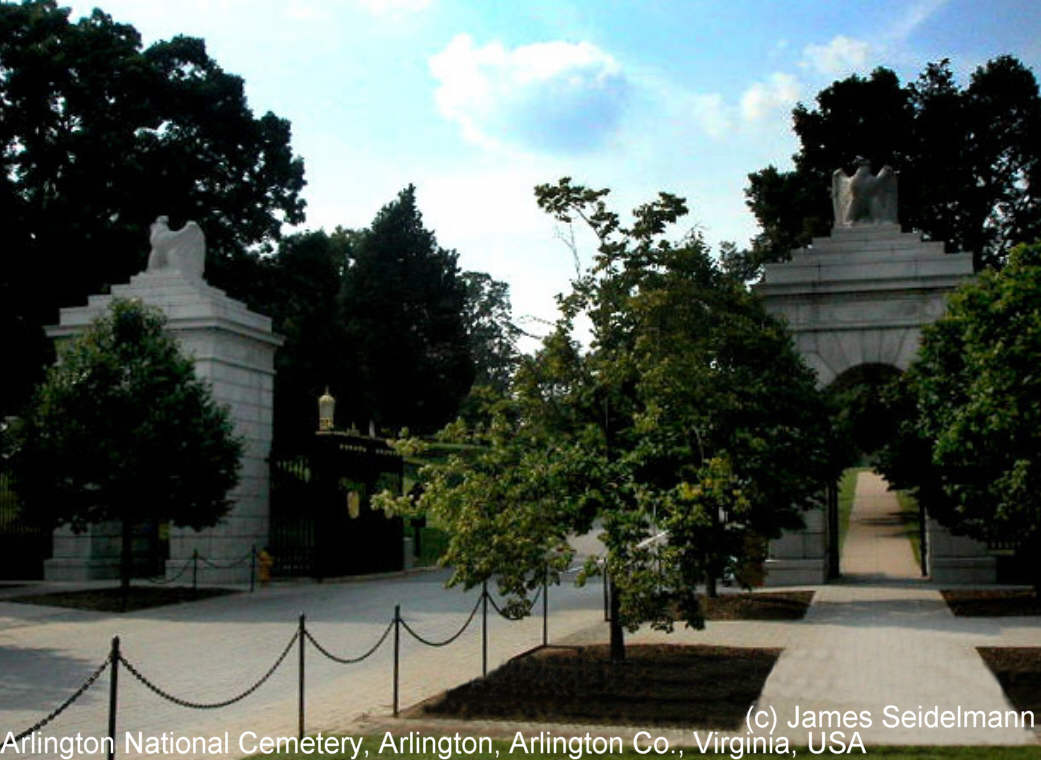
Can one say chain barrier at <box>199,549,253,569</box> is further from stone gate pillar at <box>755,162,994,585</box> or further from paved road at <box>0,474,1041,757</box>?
stone gate pillar at <box>755,162,994,585</box>

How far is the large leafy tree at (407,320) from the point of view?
62875mm

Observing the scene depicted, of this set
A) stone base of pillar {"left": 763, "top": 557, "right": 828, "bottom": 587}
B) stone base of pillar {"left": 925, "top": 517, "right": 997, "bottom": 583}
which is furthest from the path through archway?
stone base of pillar {"left": 763, "top": 557, "right": 828, "bottom": 587}

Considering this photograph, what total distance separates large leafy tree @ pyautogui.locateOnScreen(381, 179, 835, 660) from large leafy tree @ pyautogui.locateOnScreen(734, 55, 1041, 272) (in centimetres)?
2866

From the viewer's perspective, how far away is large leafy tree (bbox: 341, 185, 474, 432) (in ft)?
206

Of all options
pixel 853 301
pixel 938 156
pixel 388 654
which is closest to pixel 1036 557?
pixel 853 301

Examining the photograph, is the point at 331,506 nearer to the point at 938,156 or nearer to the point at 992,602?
the point at 992,602

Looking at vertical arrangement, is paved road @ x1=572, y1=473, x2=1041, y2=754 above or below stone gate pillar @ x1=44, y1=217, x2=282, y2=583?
below

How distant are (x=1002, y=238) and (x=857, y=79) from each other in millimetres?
7975

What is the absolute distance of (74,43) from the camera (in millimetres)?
35656

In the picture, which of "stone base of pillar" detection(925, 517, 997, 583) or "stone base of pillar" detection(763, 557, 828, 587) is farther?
"stone base of pillar" detection(763, 557, 828, 587)

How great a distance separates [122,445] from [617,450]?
37.9ft

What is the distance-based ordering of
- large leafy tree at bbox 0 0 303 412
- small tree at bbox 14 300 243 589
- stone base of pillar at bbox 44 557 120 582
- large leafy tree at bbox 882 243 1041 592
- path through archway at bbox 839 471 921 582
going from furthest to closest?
large leafy tree at bbox 0 0 303 412
path through archway at bbox 839 471 921 582
stone base of pillar at bbox 44 557 120 582
small tree at bbox 14 300 243 589
large leafy tree at bbox 882 243 1041 592

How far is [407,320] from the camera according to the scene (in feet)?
214

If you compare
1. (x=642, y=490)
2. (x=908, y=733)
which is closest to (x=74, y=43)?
(x=642, y=490)
